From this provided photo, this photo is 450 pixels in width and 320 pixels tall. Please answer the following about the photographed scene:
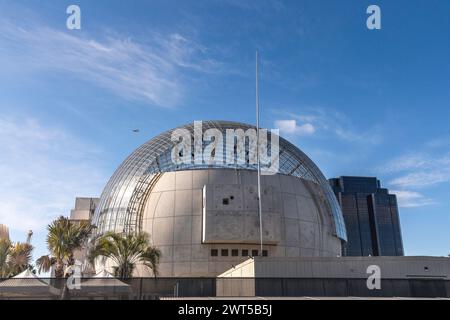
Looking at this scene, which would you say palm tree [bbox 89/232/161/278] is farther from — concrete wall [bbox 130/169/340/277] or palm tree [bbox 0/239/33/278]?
palm tree [bbox 0/239/33/278]

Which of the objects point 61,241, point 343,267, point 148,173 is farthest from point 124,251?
point 343,267

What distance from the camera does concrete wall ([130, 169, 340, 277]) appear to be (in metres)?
44.7

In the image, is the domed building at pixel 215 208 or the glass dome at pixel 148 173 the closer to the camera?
the domed building at pixel 215 208

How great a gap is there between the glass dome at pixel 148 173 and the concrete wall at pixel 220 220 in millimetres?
1627

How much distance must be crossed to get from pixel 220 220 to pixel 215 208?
4.79 ft

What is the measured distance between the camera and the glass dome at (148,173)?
163ft

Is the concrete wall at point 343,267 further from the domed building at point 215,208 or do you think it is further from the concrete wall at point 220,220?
the domed building at point 215,208

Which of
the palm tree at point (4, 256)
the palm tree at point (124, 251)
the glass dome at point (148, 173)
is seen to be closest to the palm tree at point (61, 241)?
the palm tree at point (124, 251)

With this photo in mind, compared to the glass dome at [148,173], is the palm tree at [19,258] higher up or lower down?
lower down

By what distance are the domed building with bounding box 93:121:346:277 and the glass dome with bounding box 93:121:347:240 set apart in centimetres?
14

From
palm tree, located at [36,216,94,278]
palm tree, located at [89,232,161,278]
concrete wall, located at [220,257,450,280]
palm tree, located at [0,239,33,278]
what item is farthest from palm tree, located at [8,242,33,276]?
concrete wall, located at [220,257,450,280]
